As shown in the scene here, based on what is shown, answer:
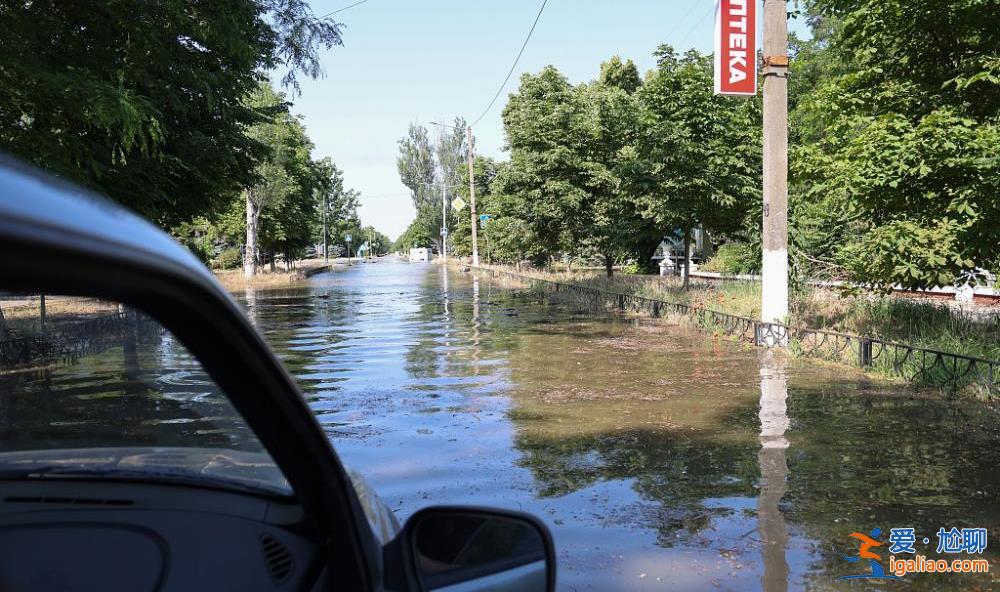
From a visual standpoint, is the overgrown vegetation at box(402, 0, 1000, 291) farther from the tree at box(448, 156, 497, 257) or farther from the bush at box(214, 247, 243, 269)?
the bush at box(214, 247, 243, 269)

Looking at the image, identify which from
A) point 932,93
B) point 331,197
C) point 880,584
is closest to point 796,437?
point 880,584

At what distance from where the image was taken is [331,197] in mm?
116500

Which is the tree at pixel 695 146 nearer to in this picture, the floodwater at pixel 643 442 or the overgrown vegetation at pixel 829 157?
the overgrown vegetation at pixel 829 157

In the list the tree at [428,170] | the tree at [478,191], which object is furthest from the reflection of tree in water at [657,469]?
the tree at [428,170]

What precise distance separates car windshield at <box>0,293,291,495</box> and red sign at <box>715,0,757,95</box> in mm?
12557

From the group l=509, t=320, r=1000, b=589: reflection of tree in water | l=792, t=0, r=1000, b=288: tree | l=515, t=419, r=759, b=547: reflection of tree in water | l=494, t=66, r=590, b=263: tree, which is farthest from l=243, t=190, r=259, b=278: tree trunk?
l=515, t=419, r=759, b=547: reflection of tree in water

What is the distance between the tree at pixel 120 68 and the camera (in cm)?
742

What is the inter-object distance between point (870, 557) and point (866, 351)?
267 inches

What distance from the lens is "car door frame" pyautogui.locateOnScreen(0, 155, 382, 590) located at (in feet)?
2.51

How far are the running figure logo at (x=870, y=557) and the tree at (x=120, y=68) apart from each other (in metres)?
5.46

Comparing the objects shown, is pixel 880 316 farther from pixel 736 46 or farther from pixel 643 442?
pixel 643 442

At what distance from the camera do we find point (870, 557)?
4797mm

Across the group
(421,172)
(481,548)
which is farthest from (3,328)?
(421,172)

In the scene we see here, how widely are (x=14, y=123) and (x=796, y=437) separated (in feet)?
27.3
